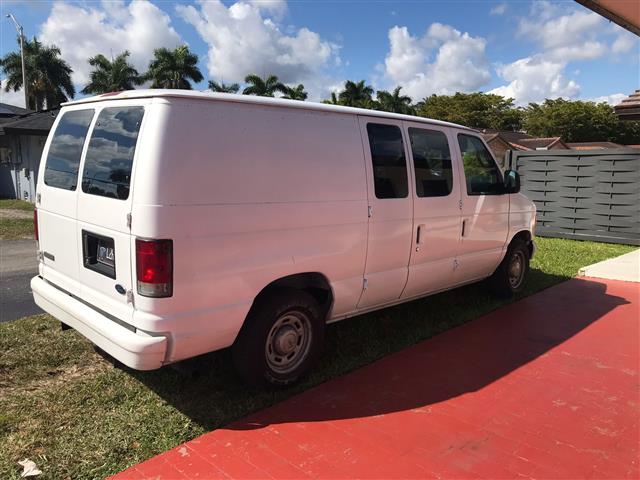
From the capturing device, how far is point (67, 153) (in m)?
3.97

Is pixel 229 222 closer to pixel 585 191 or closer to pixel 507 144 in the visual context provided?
pixel 585 191

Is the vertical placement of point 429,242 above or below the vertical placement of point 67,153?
below

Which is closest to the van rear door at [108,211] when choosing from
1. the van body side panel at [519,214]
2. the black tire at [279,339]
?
the black tire at [279,339]

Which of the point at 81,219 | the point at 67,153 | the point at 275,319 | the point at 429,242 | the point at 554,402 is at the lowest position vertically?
the point at 554,402

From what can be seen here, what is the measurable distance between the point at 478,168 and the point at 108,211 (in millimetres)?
→ 3996

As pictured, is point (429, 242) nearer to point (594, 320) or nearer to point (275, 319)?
point (275, 319)

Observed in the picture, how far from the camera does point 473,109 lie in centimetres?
6544

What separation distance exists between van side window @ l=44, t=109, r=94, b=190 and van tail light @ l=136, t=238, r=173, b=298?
110cm

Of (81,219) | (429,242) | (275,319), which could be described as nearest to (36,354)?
(81,219)

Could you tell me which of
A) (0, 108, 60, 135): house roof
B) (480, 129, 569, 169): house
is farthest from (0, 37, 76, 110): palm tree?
(480, 129, 569, 169): house

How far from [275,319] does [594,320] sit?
14.2 ft

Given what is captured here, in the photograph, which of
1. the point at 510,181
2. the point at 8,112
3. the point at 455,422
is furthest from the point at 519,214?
the point at 8,112

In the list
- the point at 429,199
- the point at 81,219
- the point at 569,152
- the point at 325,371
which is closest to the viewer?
the point at 81,219

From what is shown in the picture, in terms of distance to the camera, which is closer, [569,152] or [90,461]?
[90,461]
